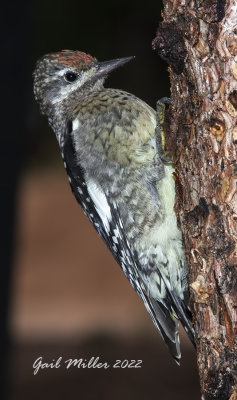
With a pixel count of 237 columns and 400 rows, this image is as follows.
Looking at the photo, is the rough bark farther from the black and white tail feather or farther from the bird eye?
the bird eye

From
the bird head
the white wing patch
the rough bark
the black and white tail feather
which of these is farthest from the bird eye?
the rough bark

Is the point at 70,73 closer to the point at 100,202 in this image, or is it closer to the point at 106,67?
the point at 106,67

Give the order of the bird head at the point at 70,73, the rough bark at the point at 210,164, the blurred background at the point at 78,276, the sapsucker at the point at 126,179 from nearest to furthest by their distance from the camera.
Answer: the rough bark at the point at 210,164, the sapsucker at the point at 126,179, the bird head at the point at 70,73, the blurred background at the point at 78,276

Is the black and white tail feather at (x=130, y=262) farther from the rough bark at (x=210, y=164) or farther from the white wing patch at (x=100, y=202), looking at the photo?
the rough bark at (x=210, y=164)

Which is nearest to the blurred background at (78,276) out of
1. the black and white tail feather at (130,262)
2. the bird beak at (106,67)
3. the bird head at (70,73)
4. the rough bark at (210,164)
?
the bird head at (70,73)

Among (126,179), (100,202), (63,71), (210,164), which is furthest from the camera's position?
(63,71)

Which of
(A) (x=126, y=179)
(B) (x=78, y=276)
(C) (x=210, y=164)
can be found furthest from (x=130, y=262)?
(B) (x=78, y=276)
